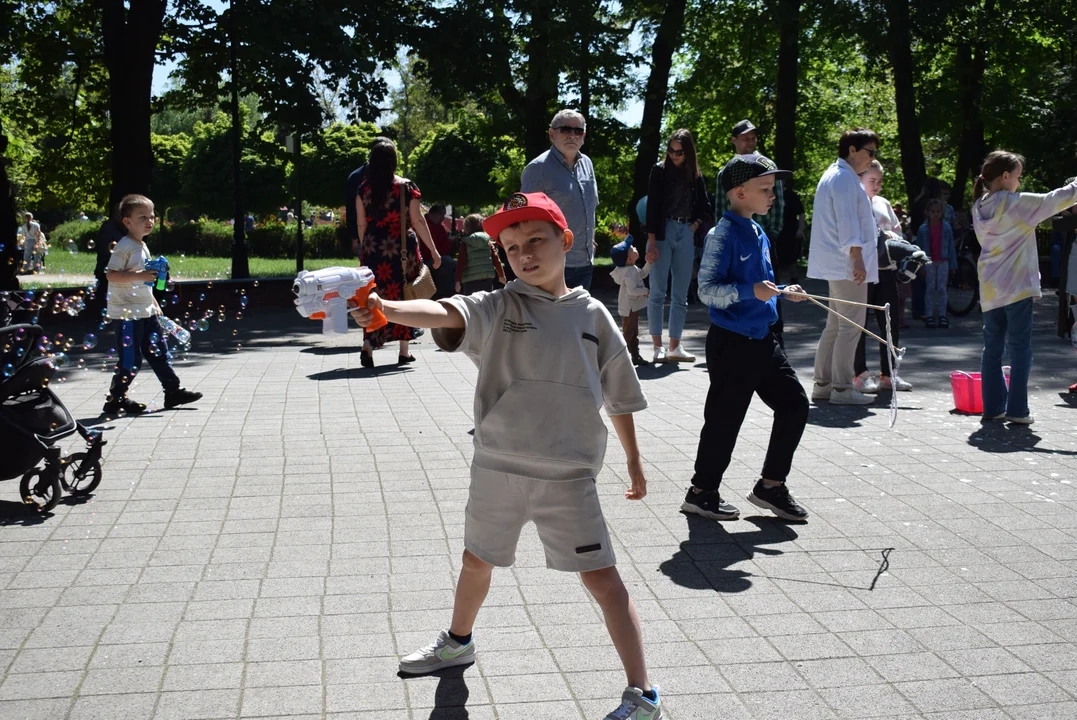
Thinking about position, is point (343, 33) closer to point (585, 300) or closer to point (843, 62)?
point (585, 300)

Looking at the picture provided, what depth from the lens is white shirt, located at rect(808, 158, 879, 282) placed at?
897cm

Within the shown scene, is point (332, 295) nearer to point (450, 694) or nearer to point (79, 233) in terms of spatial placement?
point (450, 694)

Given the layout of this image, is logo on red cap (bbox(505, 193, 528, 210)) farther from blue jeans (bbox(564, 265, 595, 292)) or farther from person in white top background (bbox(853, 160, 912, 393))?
person in white top background (bbox(853, 160, 912, 393))

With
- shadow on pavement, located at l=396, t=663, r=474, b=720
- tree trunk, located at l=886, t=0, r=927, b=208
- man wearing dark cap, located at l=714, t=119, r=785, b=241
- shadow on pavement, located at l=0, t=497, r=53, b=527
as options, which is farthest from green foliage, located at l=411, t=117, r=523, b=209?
shadow on pavement, located at l=396, t=663, r=474, b=720

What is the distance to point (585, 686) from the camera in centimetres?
404

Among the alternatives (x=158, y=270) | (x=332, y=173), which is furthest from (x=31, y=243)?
(x=158, y=270)

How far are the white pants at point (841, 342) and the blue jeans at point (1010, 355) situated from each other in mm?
1012

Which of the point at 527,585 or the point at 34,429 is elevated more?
the point at 34,429

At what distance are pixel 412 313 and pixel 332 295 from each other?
0.24 meters

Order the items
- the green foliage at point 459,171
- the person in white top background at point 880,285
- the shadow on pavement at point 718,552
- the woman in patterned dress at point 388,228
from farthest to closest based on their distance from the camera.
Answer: the green foliage at point 459,171, the woman in patterned dress at point 388,228, the person in white top background at point 880,285, the shadow on pavement at point 718,552

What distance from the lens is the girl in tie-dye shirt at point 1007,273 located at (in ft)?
27.5


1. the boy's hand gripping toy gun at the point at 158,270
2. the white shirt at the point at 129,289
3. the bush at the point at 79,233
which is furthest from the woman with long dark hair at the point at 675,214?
the bush at the point at 79,233

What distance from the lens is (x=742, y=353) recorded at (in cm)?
602

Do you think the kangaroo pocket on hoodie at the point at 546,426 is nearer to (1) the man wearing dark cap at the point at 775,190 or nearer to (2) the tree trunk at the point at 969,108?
(1) the man wearing dark cap at the point at 775,190
